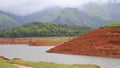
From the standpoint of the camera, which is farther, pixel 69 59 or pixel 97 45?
pixel 97 45

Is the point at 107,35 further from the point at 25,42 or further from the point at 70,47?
the point at 25,42

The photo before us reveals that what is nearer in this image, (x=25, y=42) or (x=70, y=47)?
(x=70, y=47)

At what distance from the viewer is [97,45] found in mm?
95125

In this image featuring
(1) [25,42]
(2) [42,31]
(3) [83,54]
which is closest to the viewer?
(3) [83,54]

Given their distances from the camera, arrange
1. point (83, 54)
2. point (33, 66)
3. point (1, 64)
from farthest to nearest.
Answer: point (83, 54) → point (33, 66) → point (1, 64)

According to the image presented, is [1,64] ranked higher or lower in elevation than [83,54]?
higher

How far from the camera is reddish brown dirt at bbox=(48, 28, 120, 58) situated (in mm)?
89456

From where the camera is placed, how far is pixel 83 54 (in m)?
92.5

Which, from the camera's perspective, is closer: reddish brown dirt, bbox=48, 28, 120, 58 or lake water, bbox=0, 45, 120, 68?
lake water, bbox=0, 45, 120, 68

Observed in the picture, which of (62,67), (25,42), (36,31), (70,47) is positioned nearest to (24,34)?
(36,31)

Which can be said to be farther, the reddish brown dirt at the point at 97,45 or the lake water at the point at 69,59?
the reddish brown dirt at the point at 97,45

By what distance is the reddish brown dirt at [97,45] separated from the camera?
89.5 metres

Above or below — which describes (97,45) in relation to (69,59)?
above

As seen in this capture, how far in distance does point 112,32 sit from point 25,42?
8137 centimetres
